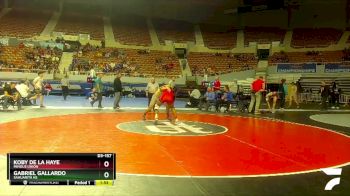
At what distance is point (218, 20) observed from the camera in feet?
148

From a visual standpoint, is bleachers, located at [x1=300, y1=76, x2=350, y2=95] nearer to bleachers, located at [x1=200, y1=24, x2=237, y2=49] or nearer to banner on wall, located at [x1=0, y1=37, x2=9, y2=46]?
bleachers, located at [x1=200, y1=24, x2=237, y2=49]

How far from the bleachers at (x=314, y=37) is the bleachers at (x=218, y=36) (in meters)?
6.59

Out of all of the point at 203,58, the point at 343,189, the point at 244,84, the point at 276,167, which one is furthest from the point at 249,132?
the point at 203,58

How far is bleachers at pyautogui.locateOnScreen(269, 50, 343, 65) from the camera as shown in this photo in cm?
3688

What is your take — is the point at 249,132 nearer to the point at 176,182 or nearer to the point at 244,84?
the point at 176,182

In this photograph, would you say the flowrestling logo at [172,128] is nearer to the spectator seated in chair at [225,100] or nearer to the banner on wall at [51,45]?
the spectator seated in chair at [225,100]

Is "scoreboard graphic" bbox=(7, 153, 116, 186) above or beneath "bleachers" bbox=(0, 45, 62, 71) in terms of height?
beneath

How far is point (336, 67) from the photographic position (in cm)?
3161

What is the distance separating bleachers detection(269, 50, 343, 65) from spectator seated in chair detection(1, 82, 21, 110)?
2656cm

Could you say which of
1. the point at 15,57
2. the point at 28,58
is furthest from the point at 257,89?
the point at 15,57

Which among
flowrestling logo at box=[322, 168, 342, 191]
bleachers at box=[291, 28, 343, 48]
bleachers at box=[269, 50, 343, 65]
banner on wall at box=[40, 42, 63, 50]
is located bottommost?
flowrestling logo at box=[322, 168, 342, 191]

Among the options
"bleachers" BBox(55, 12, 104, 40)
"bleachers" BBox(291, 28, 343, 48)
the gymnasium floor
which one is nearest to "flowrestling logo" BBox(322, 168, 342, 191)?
the gymnasium floor

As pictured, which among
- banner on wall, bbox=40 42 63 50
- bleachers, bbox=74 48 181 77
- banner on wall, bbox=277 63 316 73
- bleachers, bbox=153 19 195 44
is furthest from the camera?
bleachers, bbox=153 19 195 44

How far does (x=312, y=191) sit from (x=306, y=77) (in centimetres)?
2832
